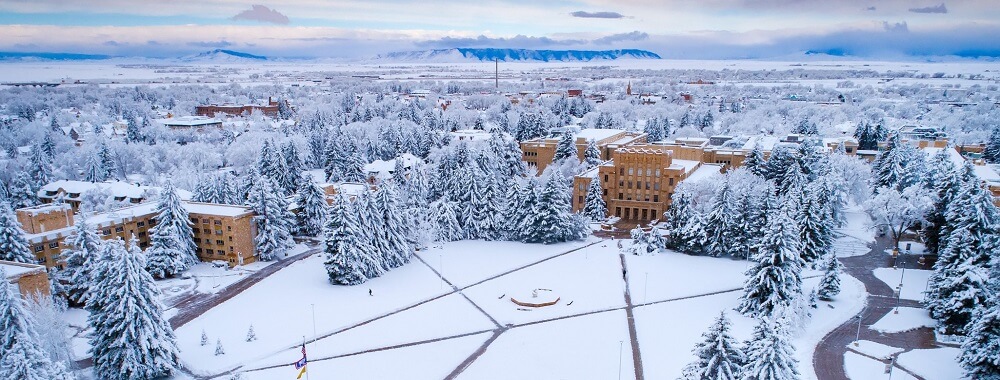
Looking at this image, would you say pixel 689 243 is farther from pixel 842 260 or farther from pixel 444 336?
pixel 444 336

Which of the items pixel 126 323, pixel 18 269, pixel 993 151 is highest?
pixel 993 151

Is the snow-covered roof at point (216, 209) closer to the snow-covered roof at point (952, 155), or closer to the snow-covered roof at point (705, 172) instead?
the snow-covered roof at point (705, 172)

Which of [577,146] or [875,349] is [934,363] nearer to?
[875,349]

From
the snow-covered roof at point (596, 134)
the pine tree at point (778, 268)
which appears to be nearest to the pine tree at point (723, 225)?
the pine tree at point (778, 268)

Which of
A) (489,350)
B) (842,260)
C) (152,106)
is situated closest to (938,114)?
(842,260)

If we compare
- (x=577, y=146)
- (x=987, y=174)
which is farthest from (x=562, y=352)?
(x=577, y=146)
